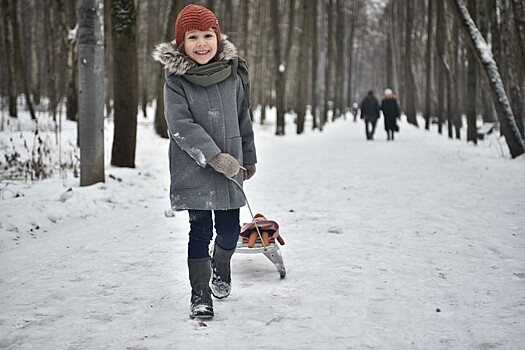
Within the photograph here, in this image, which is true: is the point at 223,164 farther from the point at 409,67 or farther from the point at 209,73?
the point at 409,67

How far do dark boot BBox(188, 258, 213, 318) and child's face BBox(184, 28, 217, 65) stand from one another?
1176 mm

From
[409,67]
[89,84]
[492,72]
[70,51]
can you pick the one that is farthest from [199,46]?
[409,67]

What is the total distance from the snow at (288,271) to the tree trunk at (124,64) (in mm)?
990

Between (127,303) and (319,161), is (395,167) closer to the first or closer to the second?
(319,161)

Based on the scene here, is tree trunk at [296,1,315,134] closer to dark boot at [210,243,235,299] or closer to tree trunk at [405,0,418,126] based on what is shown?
tree trunk at [405,0,418,126]

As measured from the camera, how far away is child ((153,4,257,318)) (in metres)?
3.02

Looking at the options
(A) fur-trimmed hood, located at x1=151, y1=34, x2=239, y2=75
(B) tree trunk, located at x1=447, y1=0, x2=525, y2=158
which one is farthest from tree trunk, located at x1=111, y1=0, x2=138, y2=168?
(B) tree trunk, located at x1=447, y1=0, x2=525, y2=158

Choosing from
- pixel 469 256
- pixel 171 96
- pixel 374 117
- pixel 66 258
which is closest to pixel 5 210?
pixel 66 258

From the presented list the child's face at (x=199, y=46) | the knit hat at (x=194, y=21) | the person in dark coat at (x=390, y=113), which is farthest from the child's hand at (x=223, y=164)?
the person in dark coat at (x=390, y=113)

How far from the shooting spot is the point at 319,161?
12.7m

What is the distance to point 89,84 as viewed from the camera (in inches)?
275

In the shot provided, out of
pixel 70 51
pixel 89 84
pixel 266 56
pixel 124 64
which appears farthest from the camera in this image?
pixel 266 56

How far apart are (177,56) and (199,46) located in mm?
138

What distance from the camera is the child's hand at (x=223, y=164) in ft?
9.82
